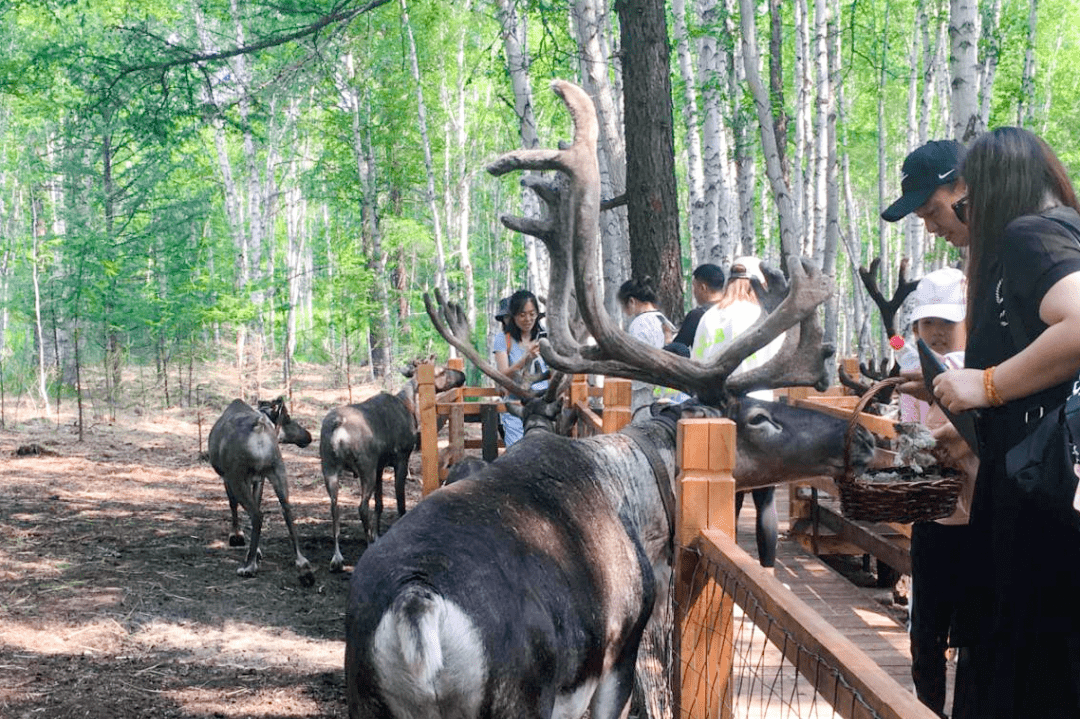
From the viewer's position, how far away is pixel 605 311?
15.3ft

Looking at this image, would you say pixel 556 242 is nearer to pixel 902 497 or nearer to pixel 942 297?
pixel 942 297

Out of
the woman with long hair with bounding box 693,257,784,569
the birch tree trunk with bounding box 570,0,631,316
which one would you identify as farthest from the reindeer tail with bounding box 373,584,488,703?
the birch tree trunk with bounding box 570,0,631,316

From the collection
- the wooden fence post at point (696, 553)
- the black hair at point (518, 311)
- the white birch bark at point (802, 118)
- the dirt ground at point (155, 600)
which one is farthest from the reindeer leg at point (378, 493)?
the white birch bark at point (802, 118)

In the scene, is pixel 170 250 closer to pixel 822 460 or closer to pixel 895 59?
pixel 895 59

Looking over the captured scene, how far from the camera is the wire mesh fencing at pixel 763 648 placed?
1720 mm

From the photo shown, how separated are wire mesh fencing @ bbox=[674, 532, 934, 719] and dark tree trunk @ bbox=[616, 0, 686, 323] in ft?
15.5

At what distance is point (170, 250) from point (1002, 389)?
2820cm

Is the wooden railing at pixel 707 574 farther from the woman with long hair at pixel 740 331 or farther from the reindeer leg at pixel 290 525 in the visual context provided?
the reindeer leg at pixel 290 525

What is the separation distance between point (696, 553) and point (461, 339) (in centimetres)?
575

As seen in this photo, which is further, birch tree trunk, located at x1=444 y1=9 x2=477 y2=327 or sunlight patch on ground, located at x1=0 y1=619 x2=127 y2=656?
birch tree trunk, located at x1=444 y1=9 x2=477 y2=327

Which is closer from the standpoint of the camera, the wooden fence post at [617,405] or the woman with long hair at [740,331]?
the wooden fence post at [617,405]

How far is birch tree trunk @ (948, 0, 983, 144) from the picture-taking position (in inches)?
308

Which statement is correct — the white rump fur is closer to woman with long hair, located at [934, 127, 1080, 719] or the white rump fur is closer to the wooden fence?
the wooden fence

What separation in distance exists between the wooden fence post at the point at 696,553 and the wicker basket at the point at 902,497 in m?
0.48
